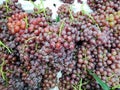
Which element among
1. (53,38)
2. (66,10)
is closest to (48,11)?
(66,10)

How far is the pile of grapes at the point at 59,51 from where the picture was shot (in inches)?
38.0

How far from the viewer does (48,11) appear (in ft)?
3.64

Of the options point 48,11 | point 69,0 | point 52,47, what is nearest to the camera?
point 52,47

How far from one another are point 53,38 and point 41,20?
11cm

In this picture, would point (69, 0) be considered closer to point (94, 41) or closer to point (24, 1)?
point (24, 1)

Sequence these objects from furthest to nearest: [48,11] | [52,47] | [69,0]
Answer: [69,0]
[48,11]
[52,47]

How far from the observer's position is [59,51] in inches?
37.5

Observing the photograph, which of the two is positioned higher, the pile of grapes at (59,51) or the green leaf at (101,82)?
the pile of grapes at (59,51)

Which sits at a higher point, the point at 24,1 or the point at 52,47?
the point at 24,1

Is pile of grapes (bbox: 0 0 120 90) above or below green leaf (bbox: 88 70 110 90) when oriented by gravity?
above

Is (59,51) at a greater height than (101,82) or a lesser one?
greater

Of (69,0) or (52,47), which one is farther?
(69,0)

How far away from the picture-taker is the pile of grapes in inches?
38.0

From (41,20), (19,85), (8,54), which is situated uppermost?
(41,20)
